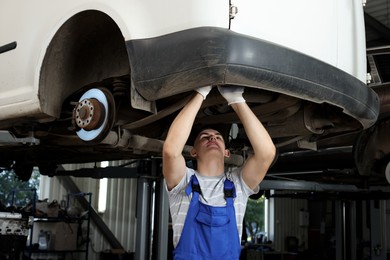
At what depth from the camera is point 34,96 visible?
2285 millimetres

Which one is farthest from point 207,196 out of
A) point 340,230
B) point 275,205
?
point 275,205

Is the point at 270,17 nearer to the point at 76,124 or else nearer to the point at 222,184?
the point at 222,184

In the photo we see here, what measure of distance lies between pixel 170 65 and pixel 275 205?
11.5 m

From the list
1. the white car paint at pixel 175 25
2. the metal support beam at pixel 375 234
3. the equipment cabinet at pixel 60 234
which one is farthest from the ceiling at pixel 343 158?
the equipment cabinet at pixel 60 234

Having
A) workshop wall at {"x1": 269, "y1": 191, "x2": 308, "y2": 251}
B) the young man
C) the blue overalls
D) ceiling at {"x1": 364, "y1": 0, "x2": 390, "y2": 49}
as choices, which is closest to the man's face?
the young man

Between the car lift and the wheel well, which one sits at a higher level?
the wheel well

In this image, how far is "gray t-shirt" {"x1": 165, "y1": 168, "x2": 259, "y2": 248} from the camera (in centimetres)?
200

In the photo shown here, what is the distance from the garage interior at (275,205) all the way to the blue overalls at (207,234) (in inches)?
53.8

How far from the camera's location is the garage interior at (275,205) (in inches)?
142

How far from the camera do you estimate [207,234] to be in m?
1.88

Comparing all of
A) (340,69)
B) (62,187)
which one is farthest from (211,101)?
(62,187)

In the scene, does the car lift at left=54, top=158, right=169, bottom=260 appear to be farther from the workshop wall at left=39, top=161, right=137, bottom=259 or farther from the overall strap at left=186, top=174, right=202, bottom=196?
the workshop wall at left=39, top=161, right=137, bottom=259

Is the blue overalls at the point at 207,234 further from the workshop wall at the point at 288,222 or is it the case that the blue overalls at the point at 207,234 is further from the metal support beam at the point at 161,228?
the workshop wall at the point at 288,222

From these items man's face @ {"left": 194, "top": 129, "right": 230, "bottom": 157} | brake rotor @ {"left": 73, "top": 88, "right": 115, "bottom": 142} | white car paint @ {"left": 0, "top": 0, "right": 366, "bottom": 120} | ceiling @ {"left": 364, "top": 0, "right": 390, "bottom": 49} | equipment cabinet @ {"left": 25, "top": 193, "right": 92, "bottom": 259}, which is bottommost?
equipment cabinet @ {"left": 25, "top": 193, "right": 92, "bottom": 259}
